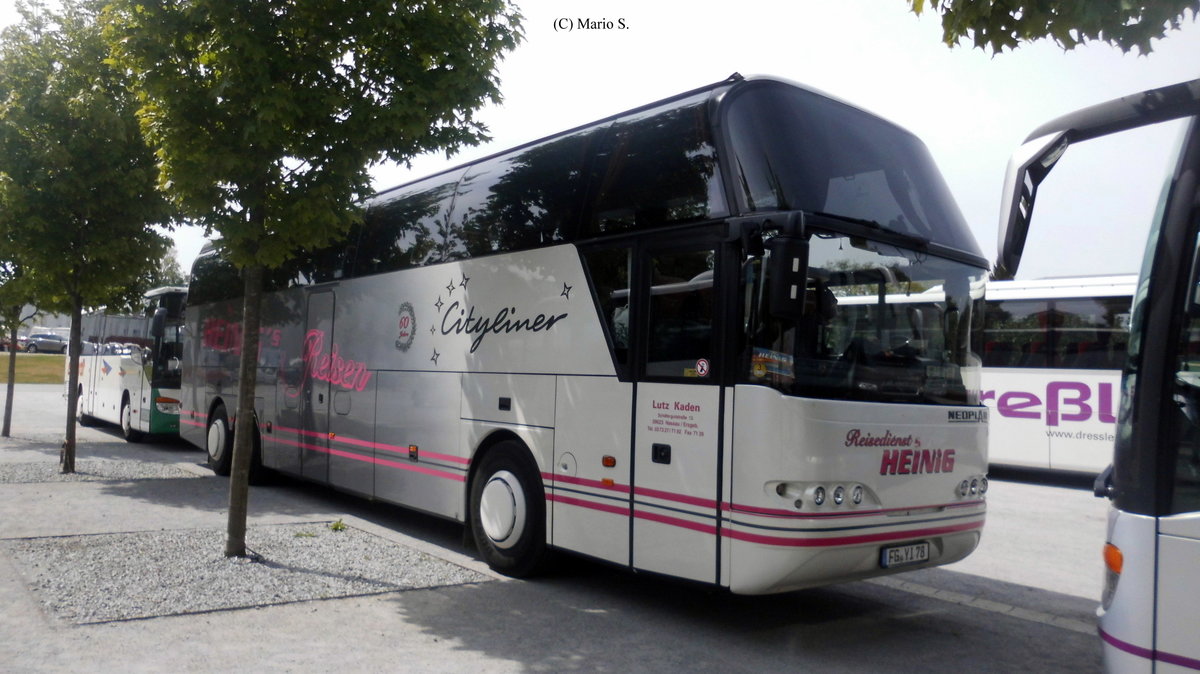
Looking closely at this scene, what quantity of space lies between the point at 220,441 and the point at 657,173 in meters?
9.77

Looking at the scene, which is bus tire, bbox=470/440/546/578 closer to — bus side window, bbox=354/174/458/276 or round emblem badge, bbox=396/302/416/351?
round emblem badge, bbox=396/302/416/351

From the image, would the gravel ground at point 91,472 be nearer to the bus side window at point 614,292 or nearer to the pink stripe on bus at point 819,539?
the bus side window at point 614,292

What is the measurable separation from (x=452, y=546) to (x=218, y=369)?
6.70 meters

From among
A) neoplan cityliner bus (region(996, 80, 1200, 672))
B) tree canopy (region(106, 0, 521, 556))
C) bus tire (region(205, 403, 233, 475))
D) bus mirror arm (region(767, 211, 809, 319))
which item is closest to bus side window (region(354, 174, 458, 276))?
tree canopy (region(106, 0, 521, 556))

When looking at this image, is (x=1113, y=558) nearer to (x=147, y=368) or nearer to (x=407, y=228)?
(x=407, y=228)

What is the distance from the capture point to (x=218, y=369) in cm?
1434

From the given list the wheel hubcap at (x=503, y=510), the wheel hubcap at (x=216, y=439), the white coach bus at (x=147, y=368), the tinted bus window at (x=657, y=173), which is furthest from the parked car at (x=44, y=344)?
the tinted bus window at (x=657, y=173)

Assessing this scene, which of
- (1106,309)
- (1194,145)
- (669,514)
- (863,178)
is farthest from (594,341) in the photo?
(1106,309)

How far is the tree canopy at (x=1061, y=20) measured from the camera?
4746 millimetres

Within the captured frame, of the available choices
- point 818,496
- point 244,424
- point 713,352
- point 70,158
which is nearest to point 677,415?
point 713,352

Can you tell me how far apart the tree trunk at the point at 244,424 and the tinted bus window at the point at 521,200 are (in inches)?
76.3

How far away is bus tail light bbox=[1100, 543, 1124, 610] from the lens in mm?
→ 3910

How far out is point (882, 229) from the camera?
6.54 meters

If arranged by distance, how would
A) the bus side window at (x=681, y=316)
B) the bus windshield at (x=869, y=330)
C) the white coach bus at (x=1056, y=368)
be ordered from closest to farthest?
the bus windshield at (x=869, y=330), the bus side window at (x=681, y=316), the white coach bus at (x=1056, y=368)
